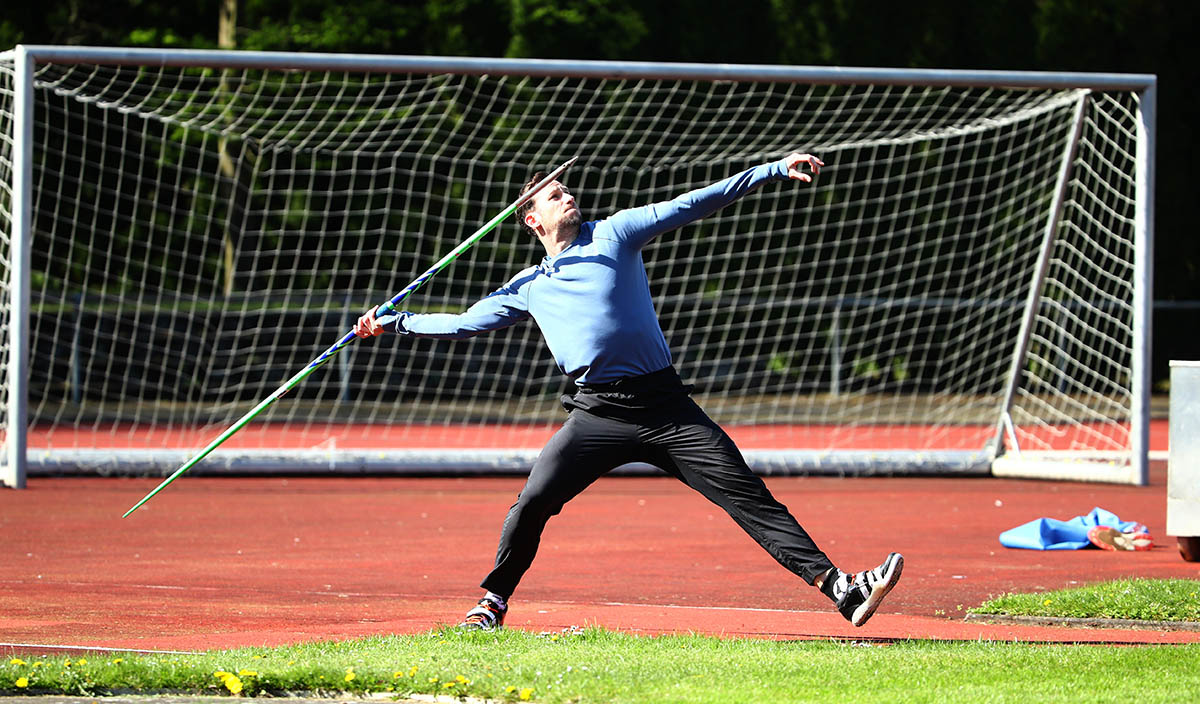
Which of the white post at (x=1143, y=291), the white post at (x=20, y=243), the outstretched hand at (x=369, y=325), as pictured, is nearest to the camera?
the outstretched hand at (x=369, y=325)

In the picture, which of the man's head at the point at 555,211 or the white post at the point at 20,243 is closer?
the man's head at the point at 555,211

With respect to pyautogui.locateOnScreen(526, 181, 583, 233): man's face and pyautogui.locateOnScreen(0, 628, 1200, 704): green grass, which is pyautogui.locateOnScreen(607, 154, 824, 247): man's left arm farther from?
pyautogui.locateOnScreen(0, 628, 1200, 704): green grass

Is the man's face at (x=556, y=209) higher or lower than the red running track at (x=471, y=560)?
higher

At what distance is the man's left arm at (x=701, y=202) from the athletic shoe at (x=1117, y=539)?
419cm

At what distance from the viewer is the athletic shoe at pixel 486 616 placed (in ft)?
20.3

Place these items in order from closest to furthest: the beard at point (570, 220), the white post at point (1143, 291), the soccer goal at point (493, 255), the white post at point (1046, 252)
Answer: the beard at point (570, 220) → the white post at point (1143, 291) → the white post at point (1046, 252) → the soccer goal at point (493, 255)

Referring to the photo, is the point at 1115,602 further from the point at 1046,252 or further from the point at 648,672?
the point at 1046,252

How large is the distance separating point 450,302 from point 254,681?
1807cm

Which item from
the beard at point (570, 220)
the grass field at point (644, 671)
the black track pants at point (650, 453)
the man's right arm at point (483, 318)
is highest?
the beard at point (570, 220)

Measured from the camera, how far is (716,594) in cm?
781

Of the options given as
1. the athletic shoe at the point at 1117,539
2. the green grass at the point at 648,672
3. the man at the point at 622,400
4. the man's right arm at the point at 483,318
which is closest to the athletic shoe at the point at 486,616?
the man at the point at 622,400

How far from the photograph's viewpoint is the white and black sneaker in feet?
19.6

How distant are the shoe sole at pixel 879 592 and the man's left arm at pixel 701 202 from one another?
1483mm

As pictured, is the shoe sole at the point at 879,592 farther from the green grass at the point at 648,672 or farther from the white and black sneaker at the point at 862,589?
the green grass at the point at 648,672
